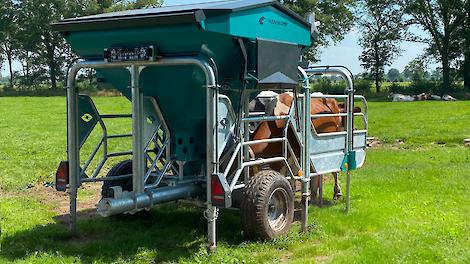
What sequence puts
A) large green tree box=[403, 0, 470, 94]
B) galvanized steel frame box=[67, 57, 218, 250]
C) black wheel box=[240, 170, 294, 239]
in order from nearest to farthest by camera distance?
galvanized steel frame box=[67, 57, 218, 250], black wheel box=[240, 170, 294, 239], large green tree box=[403, 0, 470, 94]

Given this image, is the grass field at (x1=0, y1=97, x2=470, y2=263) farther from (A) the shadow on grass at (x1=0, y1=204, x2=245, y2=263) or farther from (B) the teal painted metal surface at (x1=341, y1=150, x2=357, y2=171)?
(B) the teal painted metal surface at (x1=341, y1=150, x2=357, y2=171)

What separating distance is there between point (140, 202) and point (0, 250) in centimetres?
174

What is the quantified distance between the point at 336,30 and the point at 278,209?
46.9m

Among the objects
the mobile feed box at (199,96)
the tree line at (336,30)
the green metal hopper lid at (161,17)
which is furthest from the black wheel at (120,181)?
the tree line at (336,30)

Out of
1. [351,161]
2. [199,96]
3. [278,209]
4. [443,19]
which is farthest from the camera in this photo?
[443,19]

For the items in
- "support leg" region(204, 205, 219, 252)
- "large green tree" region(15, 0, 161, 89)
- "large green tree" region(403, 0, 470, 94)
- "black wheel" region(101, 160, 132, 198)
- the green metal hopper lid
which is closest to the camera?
the green metal hopper lid

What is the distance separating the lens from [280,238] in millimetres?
6539

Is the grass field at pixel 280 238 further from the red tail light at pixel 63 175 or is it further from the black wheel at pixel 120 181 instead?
the red tail light at pixel 63 175

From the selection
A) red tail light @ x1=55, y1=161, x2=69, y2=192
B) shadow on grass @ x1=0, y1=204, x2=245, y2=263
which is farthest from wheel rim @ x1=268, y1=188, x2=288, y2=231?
red tail light @ x1=55, y1=161, x2=69, y2=192

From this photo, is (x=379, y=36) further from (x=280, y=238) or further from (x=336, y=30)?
(x=280, y=238)

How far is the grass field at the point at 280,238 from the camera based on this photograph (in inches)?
234

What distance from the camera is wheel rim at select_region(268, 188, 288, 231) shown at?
6.68m

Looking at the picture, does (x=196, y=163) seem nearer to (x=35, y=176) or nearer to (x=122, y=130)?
(x=35, y=176)

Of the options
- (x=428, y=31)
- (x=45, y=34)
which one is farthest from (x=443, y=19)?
(x=45, y=34)
